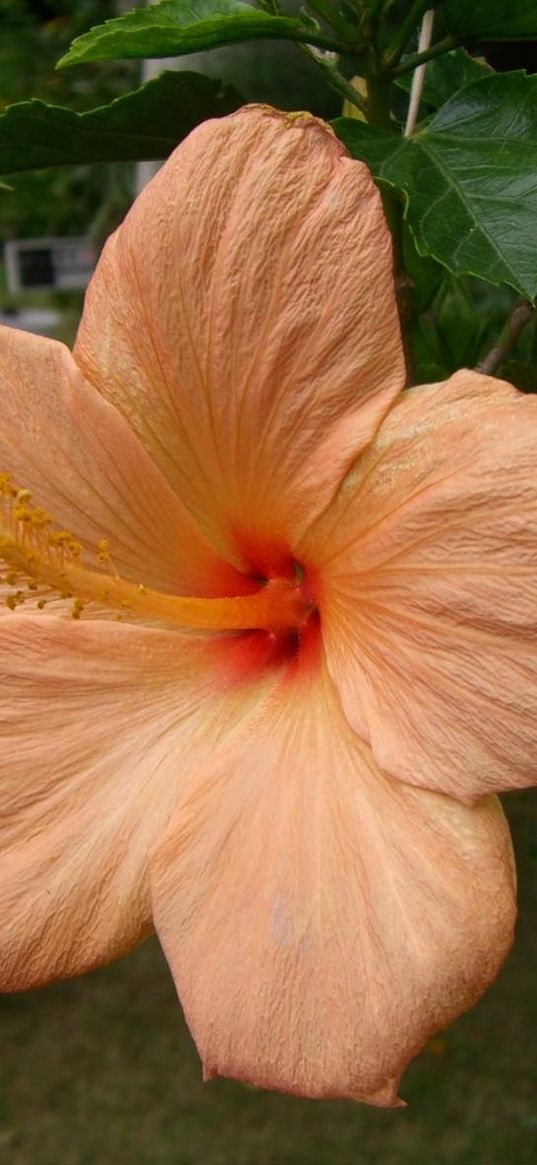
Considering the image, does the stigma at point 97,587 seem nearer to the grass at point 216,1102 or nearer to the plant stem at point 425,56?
the plant stem at point 425,56

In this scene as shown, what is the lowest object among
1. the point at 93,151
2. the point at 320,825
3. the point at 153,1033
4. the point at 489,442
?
the point at 153,1033

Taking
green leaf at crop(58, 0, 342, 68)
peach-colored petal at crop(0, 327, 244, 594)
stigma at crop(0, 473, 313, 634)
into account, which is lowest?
stigma at crop(0, 473, 313, 634)

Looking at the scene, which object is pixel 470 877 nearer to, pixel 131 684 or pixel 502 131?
pixel 131 684

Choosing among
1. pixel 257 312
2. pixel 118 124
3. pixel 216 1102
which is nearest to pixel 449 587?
pixel 257 312

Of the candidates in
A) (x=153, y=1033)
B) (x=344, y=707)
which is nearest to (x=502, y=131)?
(x=344, y=707)

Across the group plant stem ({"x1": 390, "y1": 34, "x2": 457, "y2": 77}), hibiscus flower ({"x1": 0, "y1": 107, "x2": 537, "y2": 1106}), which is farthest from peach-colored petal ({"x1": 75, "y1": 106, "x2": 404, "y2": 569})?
plant stem ({"x1": 390, "y1": 34, "x2": 457, "y2": 77})

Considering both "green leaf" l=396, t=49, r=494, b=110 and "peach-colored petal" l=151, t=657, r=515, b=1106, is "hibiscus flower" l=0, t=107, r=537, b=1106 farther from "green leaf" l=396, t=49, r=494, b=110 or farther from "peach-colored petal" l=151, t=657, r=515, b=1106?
"green leaf" l=396, t=49, r=494, b=110
